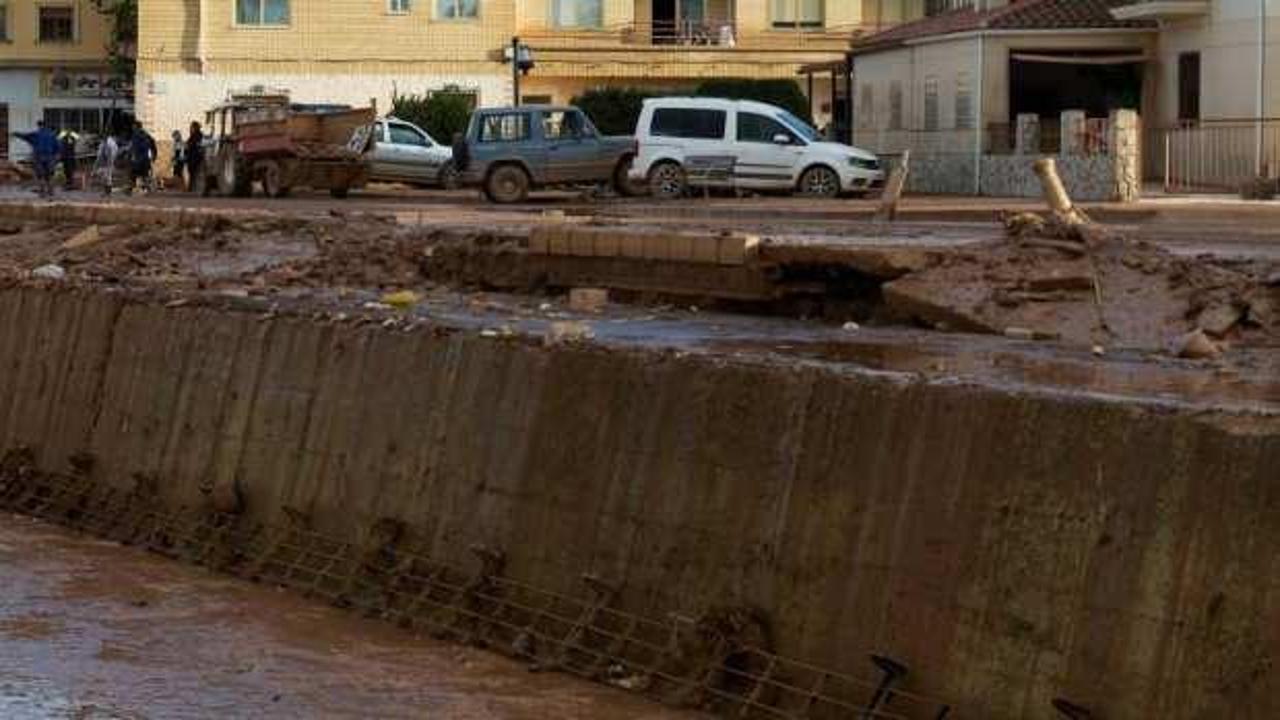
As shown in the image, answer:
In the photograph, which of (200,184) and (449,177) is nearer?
(449,177)

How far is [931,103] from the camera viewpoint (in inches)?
1828

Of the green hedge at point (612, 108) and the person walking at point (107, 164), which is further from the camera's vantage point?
the green hedge at point (612, 108)

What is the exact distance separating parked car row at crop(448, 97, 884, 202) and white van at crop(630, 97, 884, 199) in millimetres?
17

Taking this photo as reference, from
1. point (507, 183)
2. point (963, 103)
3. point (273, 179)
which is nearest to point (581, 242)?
point (507, 183)

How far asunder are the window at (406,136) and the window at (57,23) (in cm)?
3120

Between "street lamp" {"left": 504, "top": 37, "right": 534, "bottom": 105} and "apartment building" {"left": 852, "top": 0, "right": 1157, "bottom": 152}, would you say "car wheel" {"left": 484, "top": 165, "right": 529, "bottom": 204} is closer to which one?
"apartment building" {"left": 852, "top": 0, "right": 1157, "bottom": 152}

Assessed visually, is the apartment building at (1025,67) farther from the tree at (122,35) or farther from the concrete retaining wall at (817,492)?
the tree at (122,35)

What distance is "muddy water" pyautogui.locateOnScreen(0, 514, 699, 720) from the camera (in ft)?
37.7

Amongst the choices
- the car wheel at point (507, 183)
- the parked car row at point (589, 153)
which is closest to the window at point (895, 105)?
the parked car row at point (589, 153)

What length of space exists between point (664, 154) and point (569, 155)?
167cm

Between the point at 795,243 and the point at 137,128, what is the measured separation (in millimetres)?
34156

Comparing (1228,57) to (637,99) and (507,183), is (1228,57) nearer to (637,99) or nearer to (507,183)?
(507,183)

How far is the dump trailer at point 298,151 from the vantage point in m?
40.6

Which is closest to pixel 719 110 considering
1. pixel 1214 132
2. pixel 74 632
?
pixel 1214 132
